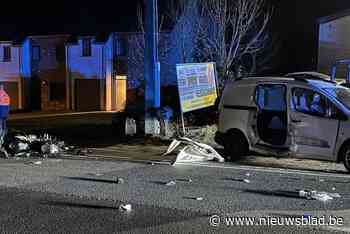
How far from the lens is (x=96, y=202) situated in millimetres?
8820

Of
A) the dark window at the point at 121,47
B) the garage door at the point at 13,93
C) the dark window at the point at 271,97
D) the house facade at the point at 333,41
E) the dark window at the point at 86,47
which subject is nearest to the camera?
the dark window at the point at 271,97

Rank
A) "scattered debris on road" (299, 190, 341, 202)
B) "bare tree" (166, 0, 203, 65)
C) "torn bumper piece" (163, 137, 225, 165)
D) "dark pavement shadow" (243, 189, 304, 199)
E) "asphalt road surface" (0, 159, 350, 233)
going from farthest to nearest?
"bare tree" (166, 0, 203, 65), "torn bumper piece" (163, 137, 225, 165), "dark pavement shadow" (243, 189, 304, 199), "scattered debris on road" (299, 190, 341, 202), "asphalt road surface" (0, 159, 350, 233)

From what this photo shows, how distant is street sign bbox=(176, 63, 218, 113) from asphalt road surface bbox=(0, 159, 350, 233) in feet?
16.2

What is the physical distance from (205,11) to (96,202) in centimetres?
1985

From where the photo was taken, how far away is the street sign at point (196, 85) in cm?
1755

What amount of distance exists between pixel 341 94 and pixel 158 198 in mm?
5445

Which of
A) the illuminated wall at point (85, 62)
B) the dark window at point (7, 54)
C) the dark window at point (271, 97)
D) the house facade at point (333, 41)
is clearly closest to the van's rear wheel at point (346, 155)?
the dark window at point (271, 97)

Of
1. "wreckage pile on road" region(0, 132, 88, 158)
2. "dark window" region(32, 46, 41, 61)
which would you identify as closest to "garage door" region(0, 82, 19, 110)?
"dark window" region(32, 46, 41, 61)

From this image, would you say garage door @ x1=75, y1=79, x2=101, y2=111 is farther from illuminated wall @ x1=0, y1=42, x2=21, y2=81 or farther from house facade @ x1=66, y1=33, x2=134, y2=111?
illuminated wall @ x1=0, y1=42, x2=21, y2=81

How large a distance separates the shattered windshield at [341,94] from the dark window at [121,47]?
108 feet

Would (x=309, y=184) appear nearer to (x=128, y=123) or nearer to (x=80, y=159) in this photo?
(x=80, y=159)

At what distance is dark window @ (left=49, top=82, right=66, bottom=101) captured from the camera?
49.6 m

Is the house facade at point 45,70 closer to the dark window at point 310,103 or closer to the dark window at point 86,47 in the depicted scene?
the dark window at point 86,47

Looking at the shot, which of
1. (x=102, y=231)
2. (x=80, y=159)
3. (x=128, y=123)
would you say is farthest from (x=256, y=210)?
(x=128, y=123)
